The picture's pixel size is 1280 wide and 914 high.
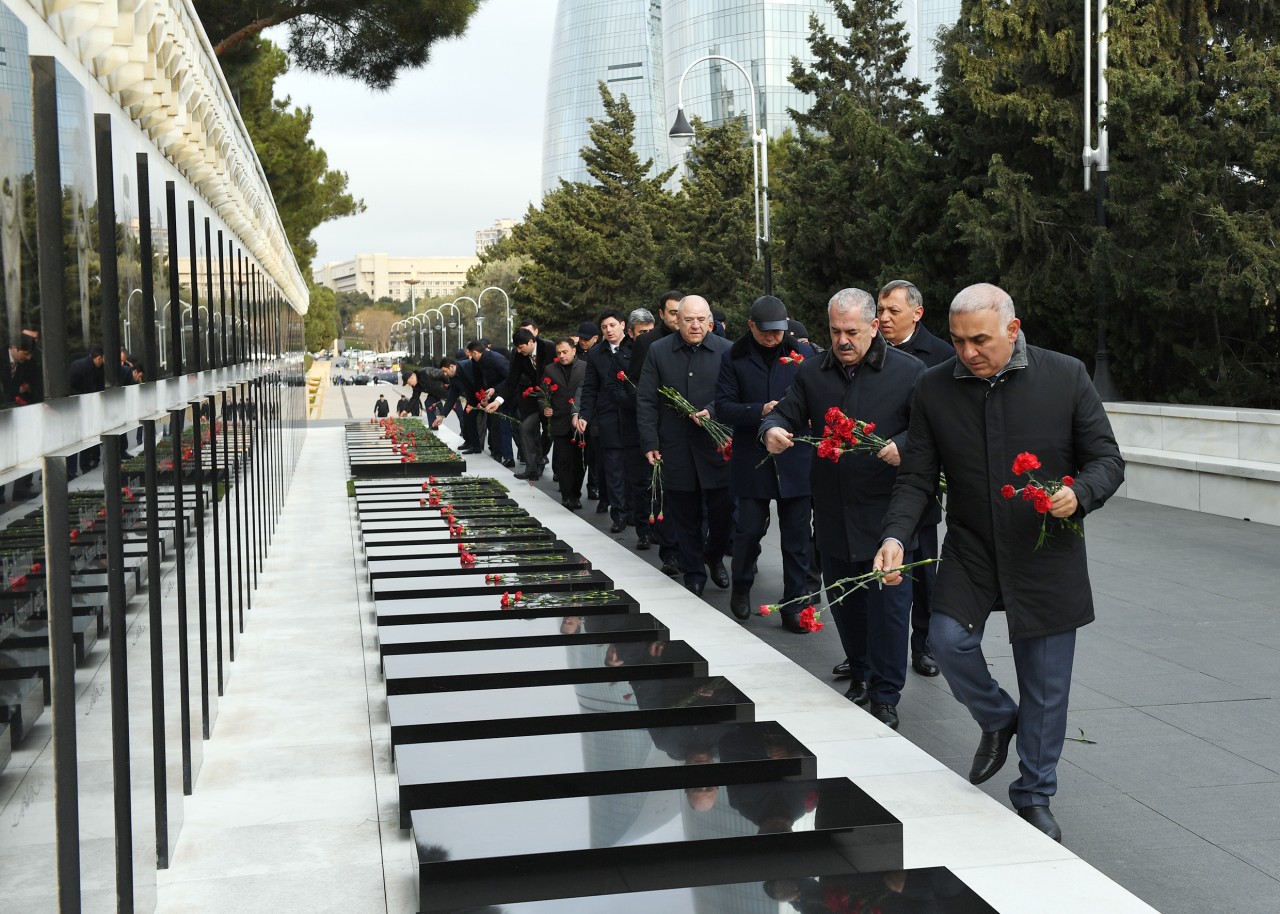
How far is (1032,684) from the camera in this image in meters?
5.25

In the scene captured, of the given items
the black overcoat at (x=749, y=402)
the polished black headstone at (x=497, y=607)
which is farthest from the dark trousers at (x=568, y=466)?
the polished black headstone at (x=497, y=607)

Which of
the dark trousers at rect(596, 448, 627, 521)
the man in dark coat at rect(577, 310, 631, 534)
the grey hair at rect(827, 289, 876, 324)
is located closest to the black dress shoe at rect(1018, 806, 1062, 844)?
the grey hair at rect(827, 289, 876, 324)

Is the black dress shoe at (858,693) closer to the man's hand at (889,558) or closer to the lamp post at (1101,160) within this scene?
the man's hand at (889,558)

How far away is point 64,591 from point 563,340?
539 inches

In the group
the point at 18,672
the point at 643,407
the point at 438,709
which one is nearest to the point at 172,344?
the point at 438,709

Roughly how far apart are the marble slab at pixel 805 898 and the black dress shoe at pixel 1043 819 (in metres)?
1.08

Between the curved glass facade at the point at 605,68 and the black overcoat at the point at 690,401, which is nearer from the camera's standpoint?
the black overcoat at the point at 690,401

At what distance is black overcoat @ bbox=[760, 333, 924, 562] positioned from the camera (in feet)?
22.9

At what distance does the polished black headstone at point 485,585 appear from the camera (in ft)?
29.4

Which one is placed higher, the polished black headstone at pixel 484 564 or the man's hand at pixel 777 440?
the man's hand at pixel 777 440

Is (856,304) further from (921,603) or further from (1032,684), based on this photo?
(1032,684)

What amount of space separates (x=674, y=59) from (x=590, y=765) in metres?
98.7

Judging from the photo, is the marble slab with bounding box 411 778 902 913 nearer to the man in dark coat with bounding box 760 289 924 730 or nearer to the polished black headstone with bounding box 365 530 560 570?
the man in dark coat with bounding box 760 289 924 730

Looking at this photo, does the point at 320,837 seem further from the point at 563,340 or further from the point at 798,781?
the point at 563,340
